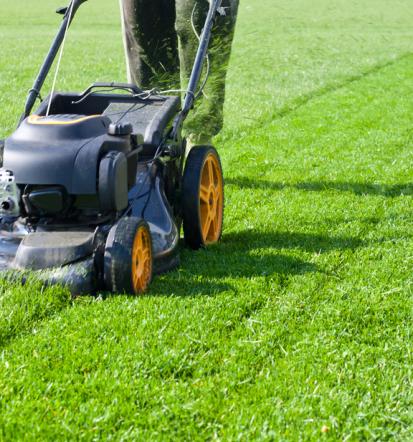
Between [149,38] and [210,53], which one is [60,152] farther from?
[210,53]

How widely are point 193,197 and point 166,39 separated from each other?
1.47 meters

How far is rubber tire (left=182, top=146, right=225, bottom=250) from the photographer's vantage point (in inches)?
140

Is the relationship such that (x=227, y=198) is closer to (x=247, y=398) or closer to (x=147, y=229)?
(x=147, y=229)

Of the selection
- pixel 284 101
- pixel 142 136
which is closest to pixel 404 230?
pixel 142 136

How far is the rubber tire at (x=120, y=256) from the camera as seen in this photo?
9.66 feet

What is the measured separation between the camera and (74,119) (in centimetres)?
316

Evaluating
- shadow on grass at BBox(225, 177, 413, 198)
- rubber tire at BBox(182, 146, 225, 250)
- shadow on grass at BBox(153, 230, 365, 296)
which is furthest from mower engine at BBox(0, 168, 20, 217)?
shadow on grass at BBox(225, 177, 413, 198)

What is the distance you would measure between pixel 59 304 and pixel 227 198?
80.7 inches

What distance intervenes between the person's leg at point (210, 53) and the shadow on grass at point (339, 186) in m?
0.39

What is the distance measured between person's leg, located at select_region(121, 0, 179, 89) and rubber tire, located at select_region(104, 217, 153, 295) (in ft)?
5.96

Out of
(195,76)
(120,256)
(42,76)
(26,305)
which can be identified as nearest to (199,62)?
(195,76)

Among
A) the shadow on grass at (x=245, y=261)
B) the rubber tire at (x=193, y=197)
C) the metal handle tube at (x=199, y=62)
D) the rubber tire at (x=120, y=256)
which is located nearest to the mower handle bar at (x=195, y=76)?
the metal handle tube at (x=199, y=62)

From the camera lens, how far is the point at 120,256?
9.64 feet

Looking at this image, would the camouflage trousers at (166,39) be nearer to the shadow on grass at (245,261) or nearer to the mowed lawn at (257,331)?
the mowed lawn at (257,331)
